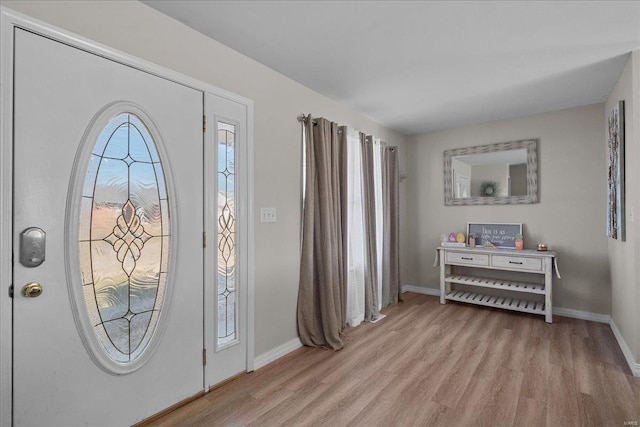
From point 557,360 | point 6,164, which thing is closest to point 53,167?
point 6,164

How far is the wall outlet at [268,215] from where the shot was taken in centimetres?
261

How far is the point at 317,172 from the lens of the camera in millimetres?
3057

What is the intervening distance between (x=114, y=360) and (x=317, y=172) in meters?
2.11

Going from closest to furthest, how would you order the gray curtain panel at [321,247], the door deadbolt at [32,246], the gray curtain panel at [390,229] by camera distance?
the door deadbolt at [32,246] < the gray curtain panel at [321,247] < the gray curtain panel at [390,229]

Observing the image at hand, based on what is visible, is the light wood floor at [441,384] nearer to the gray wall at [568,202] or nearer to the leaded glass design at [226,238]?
the leaded glass design at [226,238]

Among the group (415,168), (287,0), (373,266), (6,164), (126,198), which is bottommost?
(373,266)

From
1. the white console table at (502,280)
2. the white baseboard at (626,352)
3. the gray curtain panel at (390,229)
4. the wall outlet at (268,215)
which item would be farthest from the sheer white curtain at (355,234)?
the white baseboard at (626,352)

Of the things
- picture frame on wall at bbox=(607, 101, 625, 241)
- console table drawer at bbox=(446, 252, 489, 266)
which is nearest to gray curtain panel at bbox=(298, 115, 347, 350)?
console table drawer at bbox=(446, 252, 489, 266)

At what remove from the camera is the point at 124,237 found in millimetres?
1797

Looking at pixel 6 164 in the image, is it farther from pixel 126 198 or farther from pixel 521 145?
pixel 521 145

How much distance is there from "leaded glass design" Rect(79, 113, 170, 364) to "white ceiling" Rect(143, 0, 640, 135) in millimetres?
914

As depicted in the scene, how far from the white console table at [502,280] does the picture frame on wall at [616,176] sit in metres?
0.72

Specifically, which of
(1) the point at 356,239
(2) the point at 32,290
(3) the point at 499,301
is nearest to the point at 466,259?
(3) the point at 499,301

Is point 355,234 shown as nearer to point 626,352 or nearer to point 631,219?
point 631,219
